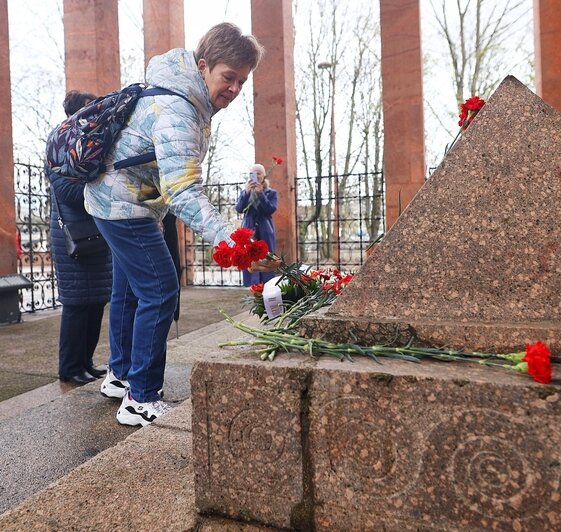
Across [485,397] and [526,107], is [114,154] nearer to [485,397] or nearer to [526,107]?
[526,107]

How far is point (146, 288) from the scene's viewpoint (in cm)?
243

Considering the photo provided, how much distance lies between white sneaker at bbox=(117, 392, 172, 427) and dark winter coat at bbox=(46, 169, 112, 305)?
984 millimetres

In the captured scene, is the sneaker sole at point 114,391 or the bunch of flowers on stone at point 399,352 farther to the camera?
the sneaker sole at point 114,391

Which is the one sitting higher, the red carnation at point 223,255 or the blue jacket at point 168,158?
the blue jacket at point 168,158

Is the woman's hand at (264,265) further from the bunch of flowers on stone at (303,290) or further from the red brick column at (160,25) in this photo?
the red brick column at (160,25)

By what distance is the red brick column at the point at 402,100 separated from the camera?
778 cm

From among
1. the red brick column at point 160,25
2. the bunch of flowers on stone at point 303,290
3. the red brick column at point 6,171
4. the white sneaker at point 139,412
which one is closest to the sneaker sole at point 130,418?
the white sneaker at point 139,412

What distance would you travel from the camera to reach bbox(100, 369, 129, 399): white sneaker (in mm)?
2902

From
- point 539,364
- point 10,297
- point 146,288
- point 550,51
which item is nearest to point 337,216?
point 550,51

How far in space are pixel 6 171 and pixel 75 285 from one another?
3.54m

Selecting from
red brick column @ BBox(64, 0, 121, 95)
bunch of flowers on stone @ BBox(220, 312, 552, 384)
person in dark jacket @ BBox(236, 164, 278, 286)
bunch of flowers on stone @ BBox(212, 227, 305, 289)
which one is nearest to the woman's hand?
bunch of flowers on stone @ BBox(212, 227, 305, 289)

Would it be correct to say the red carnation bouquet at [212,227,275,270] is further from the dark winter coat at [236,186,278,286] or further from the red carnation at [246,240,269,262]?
the dark winter coat at [236,186,278,286]

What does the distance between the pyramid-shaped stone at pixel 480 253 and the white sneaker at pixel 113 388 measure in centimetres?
178

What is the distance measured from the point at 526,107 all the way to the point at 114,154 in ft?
5.73
